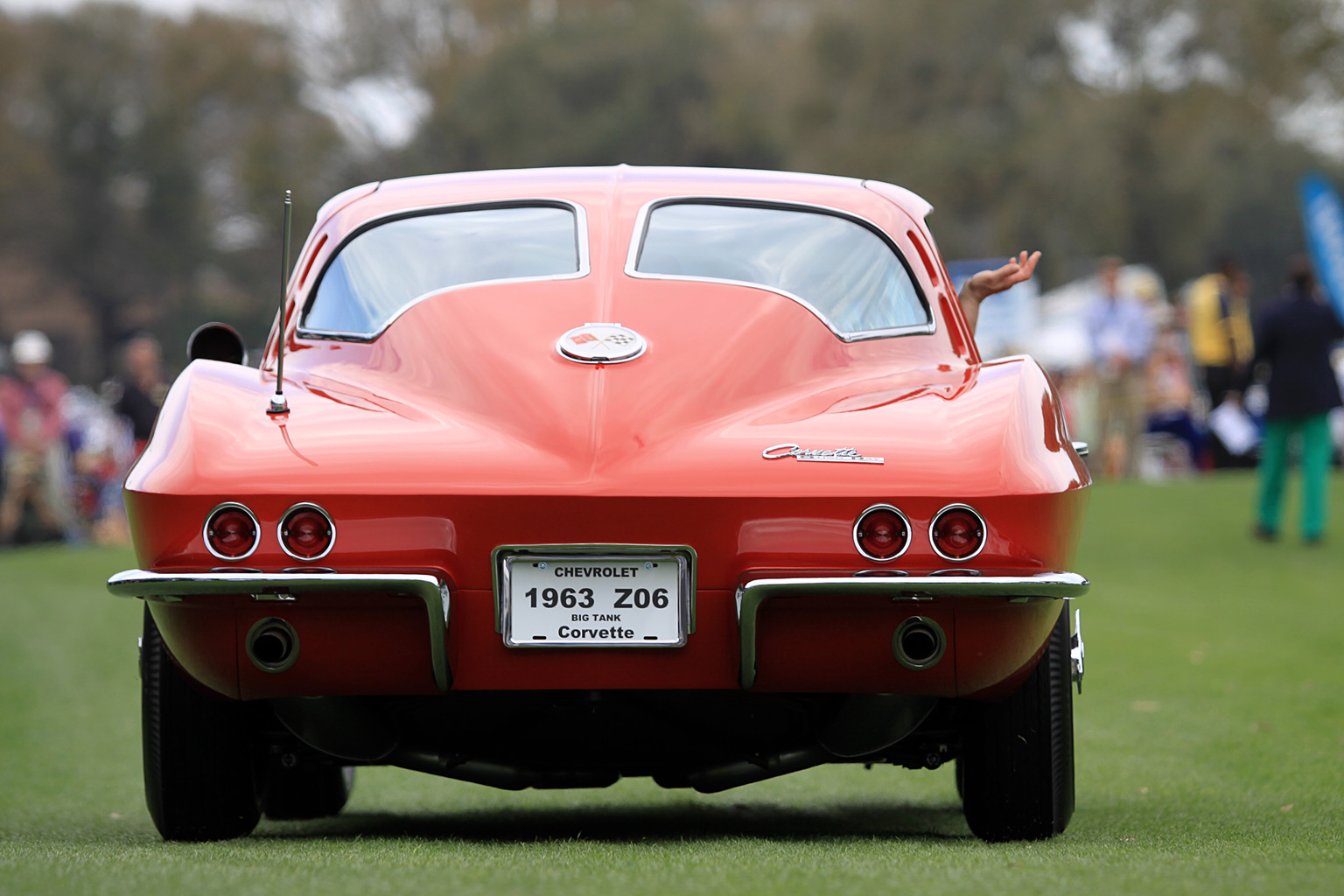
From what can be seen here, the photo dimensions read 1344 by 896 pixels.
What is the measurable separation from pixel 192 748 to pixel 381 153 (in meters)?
50.6

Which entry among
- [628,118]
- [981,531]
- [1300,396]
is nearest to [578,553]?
[981,531]

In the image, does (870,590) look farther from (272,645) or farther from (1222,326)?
(1222,326)

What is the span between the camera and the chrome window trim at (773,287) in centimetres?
467

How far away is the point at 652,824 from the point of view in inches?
204

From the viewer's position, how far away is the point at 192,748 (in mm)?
4422

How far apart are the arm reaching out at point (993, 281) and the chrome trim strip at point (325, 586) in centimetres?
240

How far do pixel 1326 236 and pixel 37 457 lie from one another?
14.5 meters

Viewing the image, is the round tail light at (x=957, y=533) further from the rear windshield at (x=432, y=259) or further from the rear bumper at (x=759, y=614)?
the rear windshield at (x=432, y=259)

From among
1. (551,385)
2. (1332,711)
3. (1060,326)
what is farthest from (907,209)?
(1060,326)

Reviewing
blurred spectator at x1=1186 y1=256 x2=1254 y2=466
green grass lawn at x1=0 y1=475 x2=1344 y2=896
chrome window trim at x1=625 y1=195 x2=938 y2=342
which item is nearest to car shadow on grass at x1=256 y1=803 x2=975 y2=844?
green grass lawn at x1=0 y1=475 x2=1344 y2=896

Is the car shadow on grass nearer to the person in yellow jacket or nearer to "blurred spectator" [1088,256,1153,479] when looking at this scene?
"blurred spectator" [1088,256,1153,479]

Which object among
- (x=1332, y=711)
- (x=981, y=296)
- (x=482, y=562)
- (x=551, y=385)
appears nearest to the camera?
(x=482, y=562)

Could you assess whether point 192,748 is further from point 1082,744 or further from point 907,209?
point 1082,744

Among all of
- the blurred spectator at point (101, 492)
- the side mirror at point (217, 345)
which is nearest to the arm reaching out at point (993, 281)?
the side mirror at point (217, 345)
